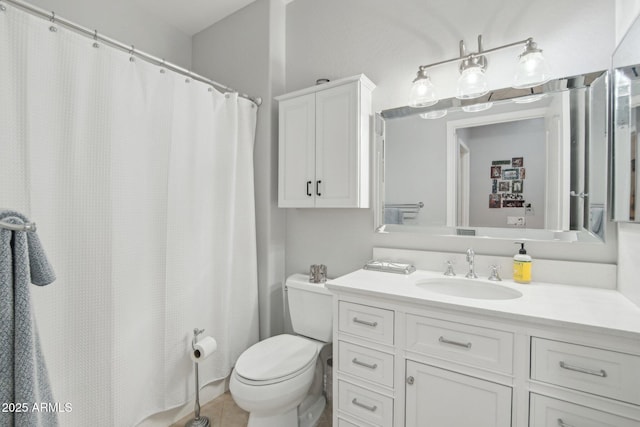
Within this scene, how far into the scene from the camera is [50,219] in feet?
3.85

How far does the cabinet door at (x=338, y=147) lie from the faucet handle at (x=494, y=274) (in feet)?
2.45

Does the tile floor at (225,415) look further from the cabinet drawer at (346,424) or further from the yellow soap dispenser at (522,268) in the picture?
the yellow soap dispenser at (522,268)

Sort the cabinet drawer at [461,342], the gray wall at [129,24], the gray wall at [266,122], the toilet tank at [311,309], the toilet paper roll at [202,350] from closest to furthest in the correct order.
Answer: the cabinet drawer at [461,342]
the toilet paper roll at [202,350]
the toilet tank at [311,309]
the gray wall at [129,24]
the gray wall at [266,122]

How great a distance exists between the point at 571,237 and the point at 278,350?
1.50 meters

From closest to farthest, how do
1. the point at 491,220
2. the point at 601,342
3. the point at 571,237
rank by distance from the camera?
the point at 601,342 < the point at 571,237 < the point at 491,220

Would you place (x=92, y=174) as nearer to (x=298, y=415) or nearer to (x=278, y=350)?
(x=278, y=350)

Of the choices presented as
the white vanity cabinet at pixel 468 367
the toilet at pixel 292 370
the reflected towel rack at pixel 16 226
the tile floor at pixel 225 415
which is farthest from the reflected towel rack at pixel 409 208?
the reflected towel rack at pixel 16 226

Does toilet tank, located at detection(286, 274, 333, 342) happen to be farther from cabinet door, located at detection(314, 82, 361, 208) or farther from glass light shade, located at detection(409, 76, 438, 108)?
glass light shade, located at detection(409, 76, 438, 108)

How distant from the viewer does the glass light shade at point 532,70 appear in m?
1.27

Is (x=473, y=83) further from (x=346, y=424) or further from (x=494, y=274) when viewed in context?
(x=346, y=424)

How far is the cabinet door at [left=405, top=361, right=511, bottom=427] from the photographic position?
39.1 inches

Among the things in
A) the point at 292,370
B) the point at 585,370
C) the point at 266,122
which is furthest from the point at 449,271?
the point at 266,122

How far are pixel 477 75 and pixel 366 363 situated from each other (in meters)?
1.42

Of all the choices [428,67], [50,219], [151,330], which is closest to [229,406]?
[151,330]
